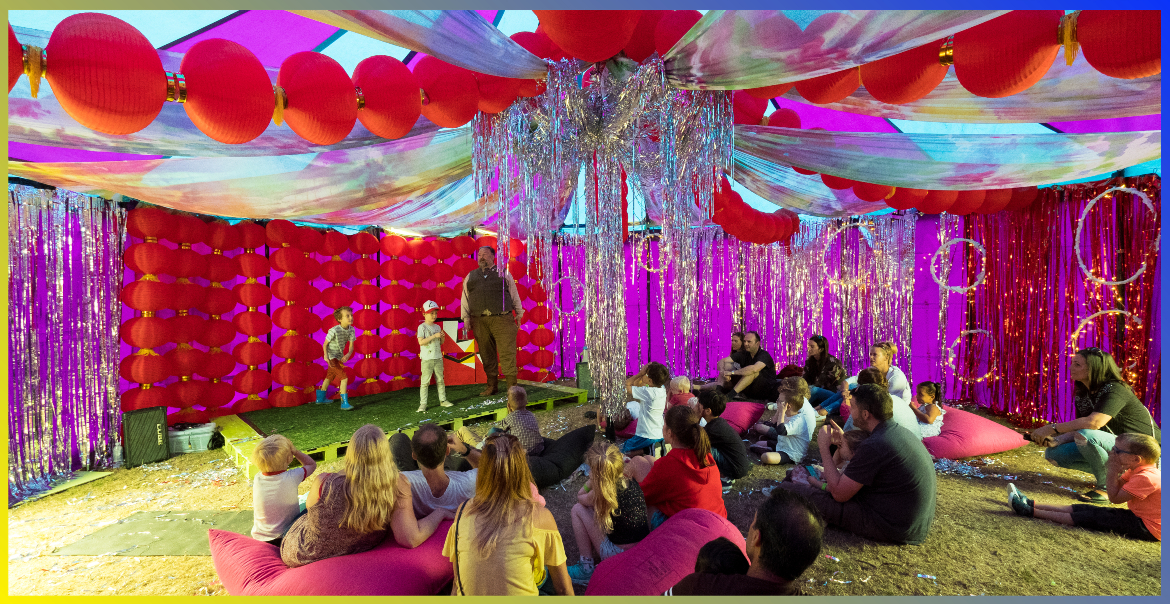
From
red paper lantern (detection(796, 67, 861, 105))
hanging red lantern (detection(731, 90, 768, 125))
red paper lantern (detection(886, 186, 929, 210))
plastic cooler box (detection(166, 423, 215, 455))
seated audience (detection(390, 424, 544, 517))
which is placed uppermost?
hanging red lantern (detection(731, 90, 768, 125))

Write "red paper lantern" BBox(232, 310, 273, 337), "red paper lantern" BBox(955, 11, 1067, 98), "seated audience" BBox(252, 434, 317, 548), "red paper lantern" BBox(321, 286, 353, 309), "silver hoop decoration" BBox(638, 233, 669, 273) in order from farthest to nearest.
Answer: "silver hoop decoration" BBox(638, 233, 669, 273) → "red paper lantern" BBox(321, 286, 353, 309) → "red paper lantern" BBox(232, 310, 273, 337) → "seated audience" BBox(252, 434, 317, 548) → "red paper lantern" BBox(955, 11, 1067, 98)

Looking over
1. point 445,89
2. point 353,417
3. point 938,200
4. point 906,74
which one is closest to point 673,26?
point 906,74

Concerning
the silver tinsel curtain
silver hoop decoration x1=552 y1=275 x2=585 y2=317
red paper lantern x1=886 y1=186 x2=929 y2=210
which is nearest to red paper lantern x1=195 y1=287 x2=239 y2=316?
the silver tinsel curtain

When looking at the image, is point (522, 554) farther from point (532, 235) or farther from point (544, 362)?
point (544, 362)

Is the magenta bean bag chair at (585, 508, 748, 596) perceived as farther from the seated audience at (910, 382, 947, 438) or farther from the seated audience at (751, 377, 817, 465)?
the seated audience at (910, 382, 947, 438)

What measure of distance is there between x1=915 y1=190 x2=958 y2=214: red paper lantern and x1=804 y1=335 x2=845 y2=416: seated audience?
1945mm

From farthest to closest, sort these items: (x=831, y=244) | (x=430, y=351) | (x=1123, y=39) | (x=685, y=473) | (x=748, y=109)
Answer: (x=831, y=244), (x=430, y=351), (x=748, y=109), (x=685, y=473), (x=1123, y=39)

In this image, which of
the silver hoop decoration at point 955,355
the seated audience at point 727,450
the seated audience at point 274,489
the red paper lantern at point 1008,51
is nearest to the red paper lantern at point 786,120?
the red paper lantern at point 1008,51

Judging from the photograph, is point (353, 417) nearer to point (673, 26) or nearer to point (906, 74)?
point (673, 26)

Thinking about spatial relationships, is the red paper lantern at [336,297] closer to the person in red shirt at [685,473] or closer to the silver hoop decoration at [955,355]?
the person in red shirt at [685,473]

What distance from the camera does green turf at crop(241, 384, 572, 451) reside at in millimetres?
4562

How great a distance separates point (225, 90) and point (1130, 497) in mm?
4499

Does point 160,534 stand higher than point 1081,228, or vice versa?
point 1081,228

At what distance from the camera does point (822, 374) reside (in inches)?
232
